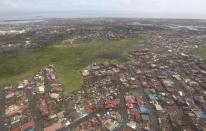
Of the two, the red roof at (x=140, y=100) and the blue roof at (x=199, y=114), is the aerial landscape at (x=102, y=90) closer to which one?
the blue roof at (x=199, y=114)

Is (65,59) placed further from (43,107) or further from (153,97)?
(153,97)

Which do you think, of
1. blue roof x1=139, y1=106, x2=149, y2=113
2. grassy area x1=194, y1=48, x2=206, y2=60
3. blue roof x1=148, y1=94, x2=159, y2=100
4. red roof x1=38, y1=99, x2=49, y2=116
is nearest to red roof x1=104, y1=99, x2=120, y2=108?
blue roof x1=139, y1=106, x2=149, y2=113

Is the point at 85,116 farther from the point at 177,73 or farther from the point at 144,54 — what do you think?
the point at 144,54

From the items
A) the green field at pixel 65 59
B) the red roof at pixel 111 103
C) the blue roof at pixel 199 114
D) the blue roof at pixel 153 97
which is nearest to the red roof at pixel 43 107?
the green field at pixel 65 59

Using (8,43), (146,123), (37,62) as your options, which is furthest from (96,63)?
(8,43)

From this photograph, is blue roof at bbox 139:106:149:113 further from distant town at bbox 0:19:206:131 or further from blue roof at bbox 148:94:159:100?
blue roof at bbox 148:94:159:100

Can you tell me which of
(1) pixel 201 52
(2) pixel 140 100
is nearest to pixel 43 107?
(2) pixel 140 100
